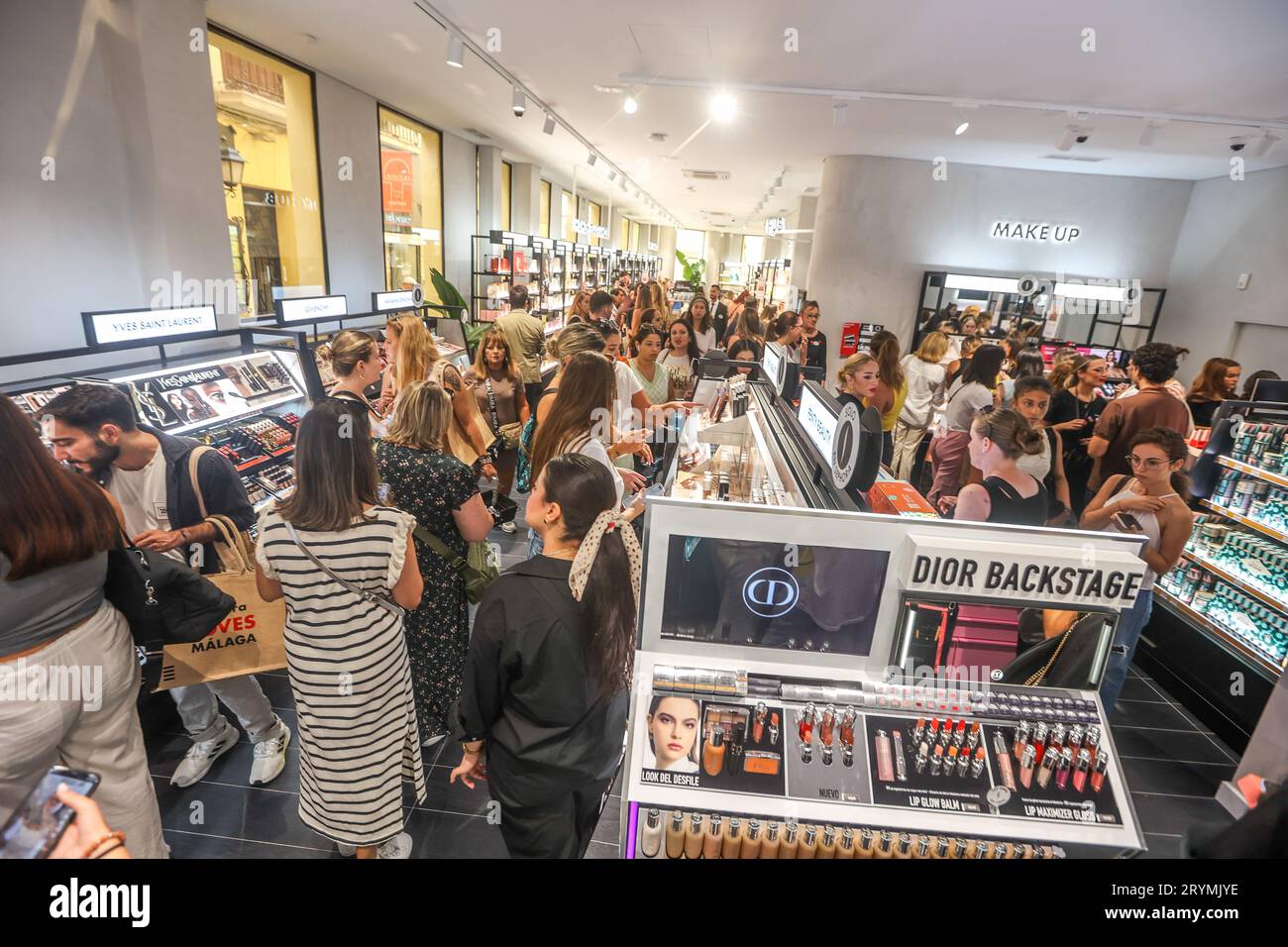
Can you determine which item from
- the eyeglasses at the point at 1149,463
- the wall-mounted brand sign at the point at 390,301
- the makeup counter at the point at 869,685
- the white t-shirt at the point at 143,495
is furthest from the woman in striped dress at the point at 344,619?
the wall-mounted brand sign at the point at 390,301

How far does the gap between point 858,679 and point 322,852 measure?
2.28 m

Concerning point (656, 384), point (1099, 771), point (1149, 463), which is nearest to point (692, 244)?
point (656, 384)

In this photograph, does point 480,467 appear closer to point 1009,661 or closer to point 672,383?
point 672,383

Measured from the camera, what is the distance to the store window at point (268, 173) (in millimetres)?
6188

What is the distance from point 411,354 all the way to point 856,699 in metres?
3.94

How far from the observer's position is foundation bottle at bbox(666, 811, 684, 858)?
149cm

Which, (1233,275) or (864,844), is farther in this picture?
(1233,275)

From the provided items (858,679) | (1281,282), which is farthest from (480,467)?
(1281,282)

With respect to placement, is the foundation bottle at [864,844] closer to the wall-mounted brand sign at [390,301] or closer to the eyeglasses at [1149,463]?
the eyeglasses at [1149,463]

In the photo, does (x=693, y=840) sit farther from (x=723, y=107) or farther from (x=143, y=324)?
(x=723, y=107)

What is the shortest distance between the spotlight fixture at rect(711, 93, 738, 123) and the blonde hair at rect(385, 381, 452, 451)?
5502 millimetres

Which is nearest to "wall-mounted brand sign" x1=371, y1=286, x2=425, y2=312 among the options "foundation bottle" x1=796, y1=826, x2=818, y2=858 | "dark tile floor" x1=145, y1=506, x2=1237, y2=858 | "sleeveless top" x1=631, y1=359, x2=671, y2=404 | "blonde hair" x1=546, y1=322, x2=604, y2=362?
"sleeveless top" x1=631, y1=359, x2=671, y2=404

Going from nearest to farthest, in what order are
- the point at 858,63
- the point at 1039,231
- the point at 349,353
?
1. the point at 349,353
2. the point at 858,63
3. the point at 1039,231

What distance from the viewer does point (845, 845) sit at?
144cm
